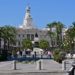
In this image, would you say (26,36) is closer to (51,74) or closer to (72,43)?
(72,43)

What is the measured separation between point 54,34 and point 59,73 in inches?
4536

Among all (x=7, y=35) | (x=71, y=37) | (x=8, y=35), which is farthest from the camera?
(x=8, y=35)

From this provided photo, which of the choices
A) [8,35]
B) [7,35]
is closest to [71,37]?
[7,35]

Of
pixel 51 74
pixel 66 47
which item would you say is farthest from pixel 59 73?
pixel 66 47

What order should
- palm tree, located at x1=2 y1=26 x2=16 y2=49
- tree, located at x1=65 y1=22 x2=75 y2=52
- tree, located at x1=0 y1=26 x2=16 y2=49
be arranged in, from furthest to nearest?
palm tree, located at x1=2 y1=26 x2=16 y2=49, tree, located at x1=0 y1=26 x2=16 y2=49, tree, located at x1=65 y1=22 x2=75 y2=52

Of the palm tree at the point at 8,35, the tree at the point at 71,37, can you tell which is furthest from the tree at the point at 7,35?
the tree at the point at 71,37

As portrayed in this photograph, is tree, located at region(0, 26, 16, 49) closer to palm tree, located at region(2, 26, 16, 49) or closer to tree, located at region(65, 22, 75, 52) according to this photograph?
palm tree, located at region(2, 26, 16, 49)

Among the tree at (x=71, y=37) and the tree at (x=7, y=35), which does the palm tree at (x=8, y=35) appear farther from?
the tree at (x=71, y=37)

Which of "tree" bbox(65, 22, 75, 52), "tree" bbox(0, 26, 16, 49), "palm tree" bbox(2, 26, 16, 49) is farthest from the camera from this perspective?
"palm tree" bbox(2, 26, 16, 49)

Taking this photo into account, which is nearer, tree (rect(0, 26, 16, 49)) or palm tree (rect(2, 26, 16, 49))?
tree (rect(0, 26, 16, 49))

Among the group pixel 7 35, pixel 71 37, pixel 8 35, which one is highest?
pixel 8 35

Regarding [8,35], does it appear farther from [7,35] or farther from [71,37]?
[71,37]

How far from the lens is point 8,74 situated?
27562mm

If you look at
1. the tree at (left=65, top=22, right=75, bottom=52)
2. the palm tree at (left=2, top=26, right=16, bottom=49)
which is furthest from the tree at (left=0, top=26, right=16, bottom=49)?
the tree at (left=65, top=22, right=75, bottom=52)
